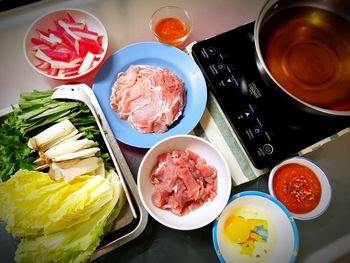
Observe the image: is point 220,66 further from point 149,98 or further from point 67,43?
point 67,43

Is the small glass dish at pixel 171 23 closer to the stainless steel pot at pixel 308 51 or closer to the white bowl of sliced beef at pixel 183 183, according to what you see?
the stainless steel pot at pixel 308 51

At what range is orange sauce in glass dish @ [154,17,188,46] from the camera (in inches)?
43.3

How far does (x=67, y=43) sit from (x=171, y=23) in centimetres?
37

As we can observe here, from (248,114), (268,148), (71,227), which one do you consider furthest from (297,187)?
(71,227)

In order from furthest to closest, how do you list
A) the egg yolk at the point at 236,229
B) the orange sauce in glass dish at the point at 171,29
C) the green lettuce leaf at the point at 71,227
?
1. the orange sauce in glass dish at the point at 171,29
2. the egg yolk at the point at 236,229
3. the green lettuce leaf at the point at 71,227

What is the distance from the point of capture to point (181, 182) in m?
0.85

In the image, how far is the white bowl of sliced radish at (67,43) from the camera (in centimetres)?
98

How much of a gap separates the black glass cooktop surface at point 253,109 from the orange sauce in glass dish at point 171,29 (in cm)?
13

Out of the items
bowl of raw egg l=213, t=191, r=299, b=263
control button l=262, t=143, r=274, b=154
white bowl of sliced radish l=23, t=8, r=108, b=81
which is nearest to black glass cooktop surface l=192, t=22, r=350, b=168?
control button l=262, t=143, r=274, b=154

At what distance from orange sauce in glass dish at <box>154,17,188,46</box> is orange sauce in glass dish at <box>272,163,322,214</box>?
1.85 feet

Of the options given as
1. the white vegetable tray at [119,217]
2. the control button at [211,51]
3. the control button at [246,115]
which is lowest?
the white vegetable tray at [119,217]

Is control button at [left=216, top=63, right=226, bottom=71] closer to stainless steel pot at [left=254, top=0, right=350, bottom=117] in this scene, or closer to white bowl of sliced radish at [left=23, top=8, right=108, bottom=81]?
stainless steel pot at [left=254, top=0, right=350, bottom=117]

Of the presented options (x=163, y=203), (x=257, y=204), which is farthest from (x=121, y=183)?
(x=257, y=204)

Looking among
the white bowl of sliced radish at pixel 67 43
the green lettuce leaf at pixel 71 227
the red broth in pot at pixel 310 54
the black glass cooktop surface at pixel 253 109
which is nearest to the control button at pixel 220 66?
the black glass cooktop surface at pixel 253 109
